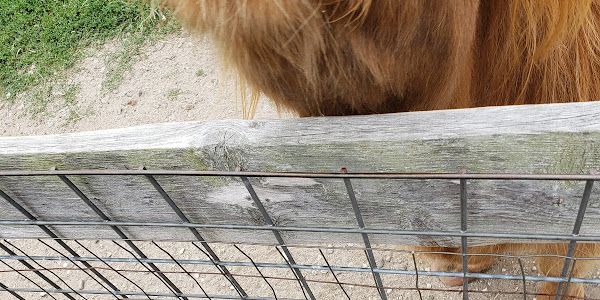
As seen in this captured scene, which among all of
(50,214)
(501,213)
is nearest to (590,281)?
(501,213)

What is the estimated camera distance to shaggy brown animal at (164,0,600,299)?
74 centimetres

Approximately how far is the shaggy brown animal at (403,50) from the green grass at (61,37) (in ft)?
8.87

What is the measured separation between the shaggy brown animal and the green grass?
8.87ft

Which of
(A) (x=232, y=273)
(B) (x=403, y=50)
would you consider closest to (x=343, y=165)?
(B) (x=403, y=50)

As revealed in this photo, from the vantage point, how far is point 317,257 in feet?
8.09

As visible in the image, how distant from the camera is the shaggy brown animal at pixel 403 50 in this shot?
0.74 metres

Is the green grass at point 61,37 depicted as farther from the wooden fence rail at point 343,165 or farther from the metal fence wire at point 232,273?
the wooden fence rail at point 343,165

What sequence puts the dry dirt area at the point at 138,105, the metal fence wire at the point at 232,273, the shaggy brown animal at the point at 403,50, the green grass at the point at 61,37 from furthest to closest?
1. the green grass at the point at 61,37
2. the dry dirt area at the point at 138,105
3. the metal fence wire at the point at 232,273
4. the shaggy brown animal at the point at 403,50

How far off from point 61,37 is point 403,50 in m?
3.40

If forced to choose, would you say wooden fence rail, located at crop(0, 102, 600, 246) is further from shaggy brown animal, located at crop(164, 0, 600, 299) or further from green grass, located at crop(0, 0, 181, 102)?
green grass, located at crop(0, 0, 181, 102)

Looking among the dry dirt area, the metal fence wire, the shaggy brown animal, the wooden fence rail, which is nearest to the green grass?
the dry dirt area

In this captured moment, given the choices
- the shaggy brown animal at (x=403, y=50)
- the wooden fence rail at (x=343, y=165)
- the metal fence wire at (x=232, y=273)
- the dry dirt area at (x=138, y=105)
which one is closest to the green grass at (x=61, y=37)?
the dry dirt area at (x=138, y=105)

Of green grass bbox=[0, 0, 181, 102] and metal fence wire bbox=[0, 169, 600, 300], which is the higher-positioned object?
green grass bbox=[0, 0, 181, 102]

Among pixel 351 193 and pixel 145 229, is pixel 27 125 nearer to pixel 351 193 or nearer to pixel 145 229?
pixel 145 229
